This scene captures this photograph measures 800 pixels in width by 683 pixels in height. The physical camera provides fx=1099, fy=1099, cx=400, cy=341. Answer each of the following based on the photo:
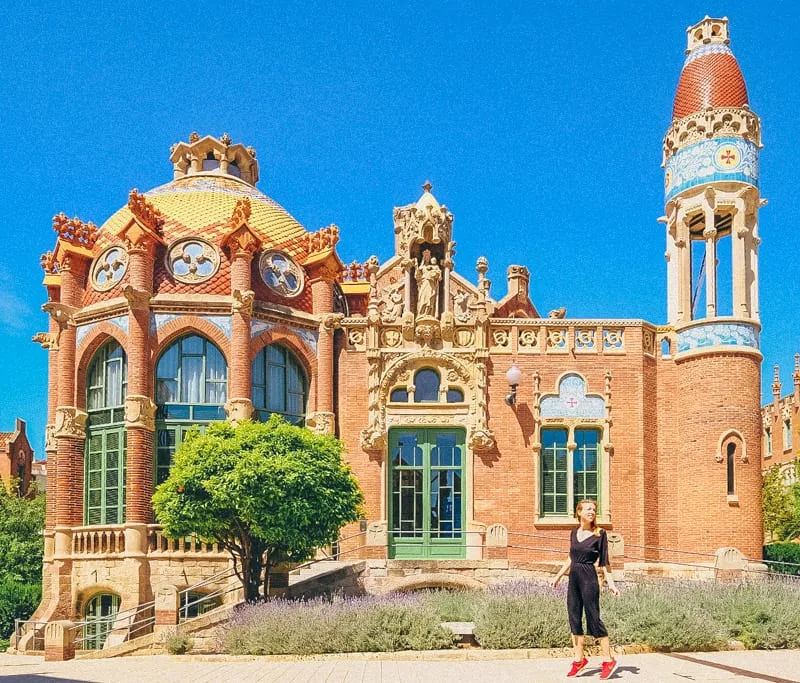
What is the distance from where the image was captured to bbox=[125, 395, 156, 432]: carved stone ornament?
26672 millimetres

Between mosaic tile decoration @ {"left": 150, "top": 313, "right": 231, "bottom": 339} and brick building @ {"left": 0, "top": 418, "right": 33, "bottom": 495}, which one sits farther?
brick building @ {"left": 0, "top": 418, "right": 33, "bottom": 495}

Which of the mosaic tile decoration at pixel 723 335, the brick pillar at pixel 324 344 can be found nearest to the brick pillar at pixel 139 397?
the brick pillar at pixel 324 344

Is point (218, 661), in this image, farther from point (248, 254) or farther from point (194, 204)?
point (194, 204)

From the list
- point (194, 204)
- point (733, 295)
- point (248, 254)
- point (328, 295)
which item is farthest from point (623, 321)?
point (194, 204)

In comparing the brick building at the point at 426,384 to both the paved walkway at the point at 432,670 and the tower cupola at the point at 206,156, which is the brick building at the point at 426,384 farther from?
the paved walkway at the point at 432,670

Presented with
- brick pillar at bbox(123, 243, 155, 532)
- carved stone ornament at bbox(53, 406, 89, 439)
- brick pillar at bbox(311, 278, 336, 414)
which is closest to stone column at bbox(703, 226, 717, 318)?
brick pillar at bbox(311, 278, 336, 414)

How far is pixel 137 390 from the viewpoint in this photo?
87.9 feet

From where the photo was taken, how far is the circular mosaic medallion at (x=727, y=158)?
1091 inches

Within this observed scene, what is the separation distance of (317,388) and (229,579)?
5333 mm

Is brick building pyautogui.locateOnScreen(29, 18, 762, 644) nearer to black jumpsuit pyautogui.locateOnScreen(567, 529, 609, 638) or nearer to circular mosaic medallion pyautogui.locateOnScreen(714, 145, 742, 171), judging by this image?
circular mosaic medallion pyautogui.locateOnScreen(714, 145, 742, 171)

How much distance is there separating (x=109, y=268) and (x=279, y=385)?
Answer: 5289mm

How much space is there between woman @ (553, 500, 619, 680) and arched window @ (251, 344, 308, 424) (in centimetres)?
1640

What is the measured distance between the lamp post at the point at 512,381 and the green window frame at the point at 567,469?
46.3 inches

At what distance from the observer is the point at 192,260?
2800 centimetres
